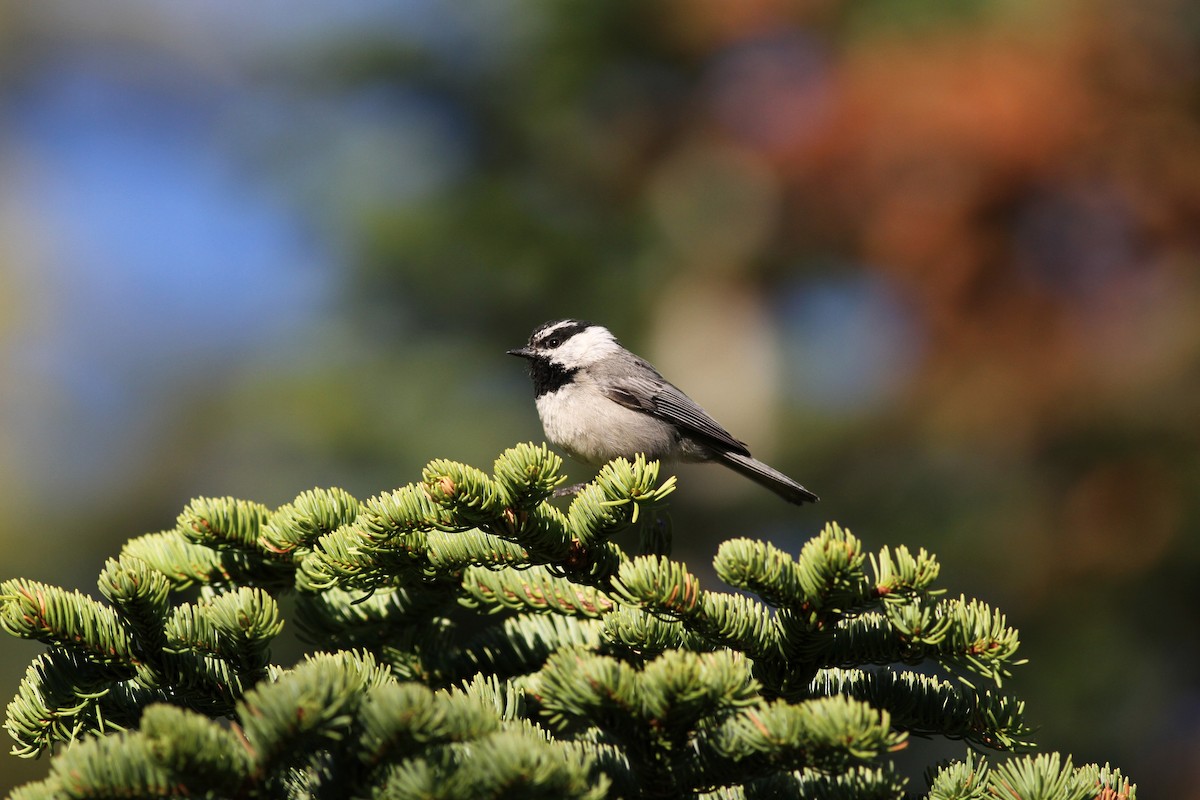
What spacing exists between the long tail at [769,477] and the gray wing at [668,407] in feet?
0.17

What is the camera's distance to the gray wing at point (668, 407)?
4.89m

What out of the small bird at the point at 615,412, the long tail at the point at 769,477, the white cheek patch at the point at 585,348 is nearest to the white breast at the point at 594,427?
the small bird at the point at 615,412

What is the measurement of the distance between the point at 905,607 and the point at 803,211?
7400mm

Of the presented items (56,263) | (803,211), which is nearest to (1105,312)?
(803,211)

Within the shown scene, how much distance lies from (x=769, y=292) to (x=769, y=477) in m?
5.11

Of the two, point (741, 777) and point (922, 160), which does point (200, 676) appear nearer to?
point (741, 777)

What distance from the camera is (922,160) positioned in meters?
8.09

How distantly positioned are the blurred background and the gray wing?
334cm

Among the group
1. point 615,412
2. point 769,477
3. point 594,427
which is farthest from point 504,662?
point 769,477

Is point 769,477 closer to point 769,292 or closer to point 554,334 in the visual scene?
point 554,334

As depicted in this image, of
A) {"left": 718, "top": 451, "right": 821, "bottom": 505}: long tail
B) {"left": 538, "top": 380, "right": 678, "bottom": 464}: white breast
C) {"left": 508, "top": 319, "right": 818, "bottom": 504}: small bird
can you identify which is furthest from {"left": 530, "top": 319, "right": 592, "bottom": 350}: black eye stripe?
{"left": 718, "top": 451, "right": 821, "bottom": 505}: long tail

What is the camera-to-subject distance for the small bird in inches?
181

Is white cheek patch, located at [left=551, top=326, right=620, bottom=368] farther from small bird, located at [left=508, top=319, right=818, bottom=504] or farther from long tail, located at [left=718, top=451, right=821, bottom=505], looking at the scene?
long tail, located at [left=718, top=451, right=821, bottom=505]

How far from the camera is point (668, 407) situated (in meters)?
4.98
